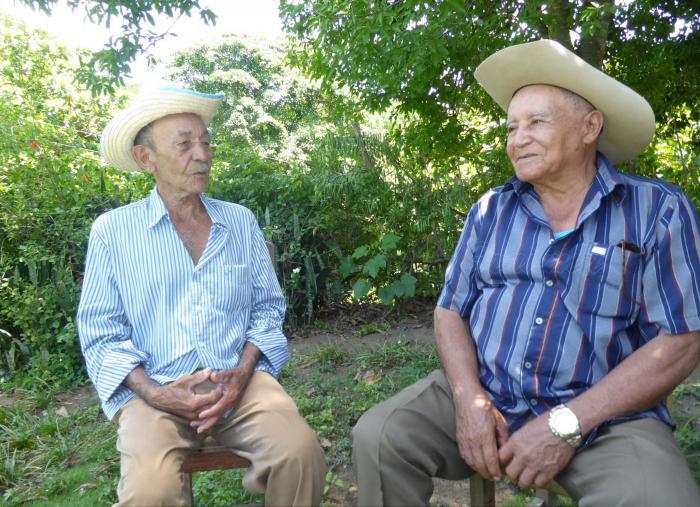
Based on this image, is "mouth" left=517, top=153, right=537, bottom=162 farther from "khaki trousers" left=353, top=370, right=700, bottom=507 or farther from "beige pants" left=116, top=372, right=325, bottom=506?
"beige pants" left=116, top=372, right=325, bottom=506

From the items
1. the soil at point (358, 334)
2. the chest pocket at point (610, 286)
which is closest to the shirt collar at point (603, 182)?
the chest pocket at point (610, 286)

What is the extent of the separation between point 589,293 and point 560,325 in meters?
0.14

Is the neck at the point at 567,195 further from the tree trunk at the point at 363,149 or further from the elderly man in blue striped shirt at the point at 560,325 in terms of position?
the tree trunk at the point at 363,149

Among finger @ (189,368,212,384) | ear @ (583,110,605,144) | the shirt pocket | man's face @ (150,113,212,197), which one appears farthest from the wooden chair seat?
ear @ (583,110,605,144)

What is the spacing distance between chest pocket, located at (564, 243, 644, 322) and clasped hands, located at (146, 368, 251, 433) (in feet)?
4.21

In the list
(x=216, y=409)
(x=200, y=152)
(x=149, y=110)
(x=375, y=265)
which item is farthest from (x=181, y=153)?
(x=375, y=265)

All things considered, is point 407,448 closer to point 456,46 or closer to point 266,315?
point 266,315

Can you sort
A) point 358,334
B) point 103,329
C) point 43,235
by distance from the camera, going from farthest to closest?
point 358,334
point 43,235
point 103,329

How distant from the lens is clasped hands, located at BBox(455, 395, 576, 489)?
6.18ft

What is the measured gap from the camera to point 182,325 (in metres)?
2.40

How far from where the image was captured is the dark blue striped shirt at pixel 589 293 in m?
1.96

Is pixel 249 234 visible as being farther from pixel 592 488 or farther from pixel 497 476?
pixel 592 488

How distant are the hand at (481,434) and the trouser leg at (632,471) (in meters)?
0.21

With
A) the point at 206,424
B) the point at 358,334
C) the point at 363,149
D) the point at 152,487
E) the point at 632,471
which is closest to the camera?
the point at 632,471
